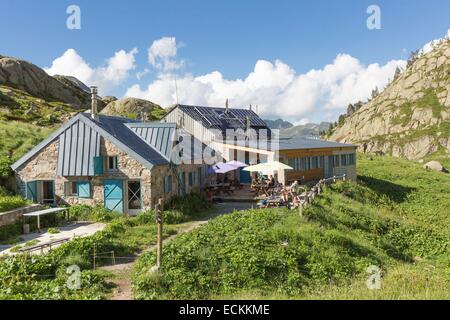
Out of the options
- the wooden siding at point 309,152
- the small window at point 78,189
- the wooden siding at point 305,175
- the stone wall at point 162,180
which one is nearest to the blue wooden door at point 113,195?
the small window at point 78,189

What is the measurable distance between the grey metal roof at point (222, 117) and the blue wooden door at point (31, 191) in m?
19.3

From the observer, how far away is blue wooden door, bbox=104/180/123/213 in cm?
2273

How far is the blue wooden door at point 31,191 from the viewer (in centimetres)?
2369

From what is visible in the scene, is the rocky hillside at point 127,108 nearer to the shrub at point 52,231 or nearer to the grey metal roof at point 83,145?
the grey metal roof at point 83,145

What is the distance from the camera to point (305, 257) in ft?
49.0

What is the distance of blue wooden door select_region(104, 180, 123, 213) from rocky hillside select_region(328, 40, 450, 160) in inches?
A: 3296

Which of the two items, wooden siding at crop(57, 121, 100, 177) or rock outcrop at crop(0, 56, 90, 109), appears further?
rock outcrop at crop(0, 56, 90, 109)

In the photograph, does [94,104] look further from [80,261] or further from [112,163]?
[80,261]

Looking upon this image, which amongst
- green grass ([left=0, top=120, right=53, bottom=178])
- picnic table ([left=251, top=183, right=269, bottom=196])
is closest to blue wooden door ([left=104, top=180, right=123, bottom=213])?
green grass ([left=0, top=120, right=53, bottom=178])

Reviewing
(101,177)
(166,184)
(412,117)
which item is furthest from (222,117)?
(412,117)

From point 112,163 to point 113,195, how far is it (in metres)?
1.88

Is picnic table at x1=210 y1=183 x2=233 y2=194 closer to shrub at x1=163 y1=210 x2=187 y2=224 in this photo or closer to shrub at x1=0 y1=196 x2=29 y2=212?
shrub at x1=163 y1=210 x2=187 y2=224

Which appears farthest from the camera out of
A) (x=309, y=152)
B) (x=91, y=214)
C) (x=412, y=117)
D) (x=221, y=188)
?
(x=412, y=117)

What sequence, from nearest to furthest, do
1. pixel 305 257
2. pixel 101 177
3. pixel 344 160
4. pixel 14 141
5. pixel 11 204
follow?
1. pixel 305 257
2. pixel 11 204
3. pixel 101 177
4. pixel 14 141
5. pixel 344 160
